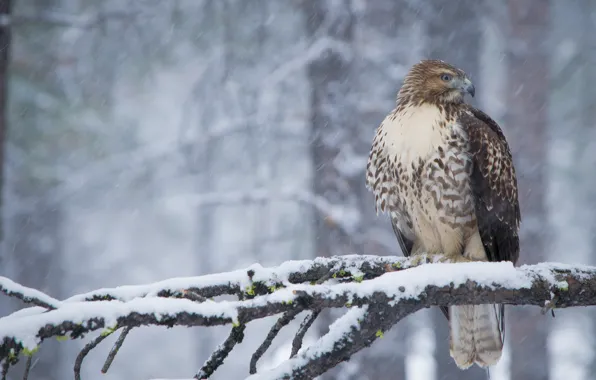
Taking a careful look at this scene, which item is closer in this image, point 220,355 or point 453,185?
point 220,355

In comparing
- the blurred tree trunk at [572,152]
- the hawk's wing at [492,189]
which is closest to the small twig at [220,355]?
the hawk's wing at [492,189]

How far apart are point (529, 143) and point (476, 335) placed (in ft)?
23.7

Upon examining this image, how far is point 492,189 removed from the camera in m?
4.49

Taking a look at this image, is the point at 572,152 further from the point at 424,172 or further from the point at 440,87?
the point at 424,172

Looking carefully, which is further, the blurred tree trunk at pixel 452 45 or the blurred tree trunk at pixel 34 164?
the blurred tree trunk at pixel 34 164

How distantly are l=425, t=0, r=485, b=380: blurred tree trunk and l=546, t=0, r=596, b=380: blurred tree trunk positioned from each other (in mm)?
2688

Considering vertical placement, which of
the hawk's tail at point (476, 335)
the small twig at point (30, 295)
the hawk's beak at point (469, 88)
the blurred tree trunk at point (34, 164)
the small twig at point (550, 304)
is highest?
the blurred tree trunk at point (34, 164)

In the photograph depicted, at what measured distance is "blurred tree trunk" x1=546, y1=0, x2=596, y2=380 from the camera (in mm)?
15445

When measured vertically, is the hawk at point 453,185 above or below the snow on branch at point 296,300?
above

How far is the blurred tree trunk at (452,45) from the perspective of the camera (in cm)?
1067

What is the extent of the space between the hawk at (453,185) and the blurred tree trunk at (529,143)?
5833 millimetres

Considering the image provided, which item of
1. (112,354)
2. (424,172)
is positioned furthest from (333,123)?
(112,354)

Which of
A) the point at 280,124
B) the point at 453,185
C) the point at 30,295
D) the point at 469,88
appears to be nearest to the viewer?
the point at 30,295

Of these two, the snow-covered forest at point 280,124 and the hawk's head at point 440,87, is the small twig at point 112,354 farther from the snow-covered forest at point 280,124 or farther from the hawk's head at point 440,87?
the hawk's head at point 440,87
